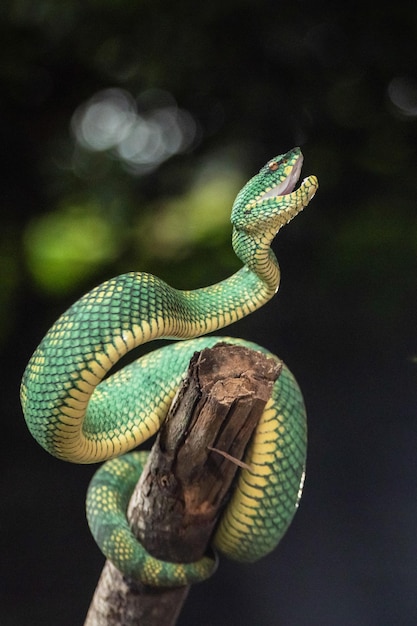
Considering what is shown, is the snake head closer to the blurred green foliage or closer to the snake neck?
the snake neck

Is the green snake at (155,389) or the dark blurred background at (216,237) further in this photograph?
the dark blurred background at (216,237)

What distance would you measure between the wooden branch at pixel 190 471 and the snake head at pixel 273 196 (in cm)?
20

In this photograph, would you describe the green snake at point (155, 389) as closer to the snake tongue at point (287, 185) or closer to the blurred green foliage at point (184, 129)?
the snake tongue at point (287, 185)

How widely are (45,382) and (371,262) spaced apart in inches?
25.5

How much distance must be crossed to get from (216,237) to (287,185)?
179mm

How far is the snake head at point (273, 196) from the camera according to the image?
940mm

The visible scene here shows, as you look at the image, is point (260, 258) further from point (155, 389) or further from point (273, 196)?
point (155, 389)

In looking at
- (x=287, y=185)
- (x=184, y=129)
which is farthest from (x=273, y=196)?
(x=184, y=129)

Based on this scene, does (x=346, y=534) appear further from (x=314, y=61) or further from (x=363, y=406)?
(x=314, y=61)

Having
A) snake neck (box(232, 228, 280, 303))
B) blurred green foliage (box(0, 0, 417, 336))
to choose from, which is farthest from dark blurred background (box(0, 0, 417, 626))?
snake neck (box(232, 228, 280, 303))

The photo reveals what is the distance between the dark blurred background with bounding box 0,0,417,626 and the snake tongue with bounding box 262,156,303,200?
128 millimetres

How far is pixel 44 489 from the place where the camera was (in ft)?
4.31

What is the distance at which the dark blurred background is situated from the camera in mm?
1178

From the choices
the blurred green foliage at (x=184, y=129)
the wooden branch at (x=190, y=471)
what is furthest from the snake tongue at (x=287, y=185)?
the wooden branch at (x=190, y=471)
